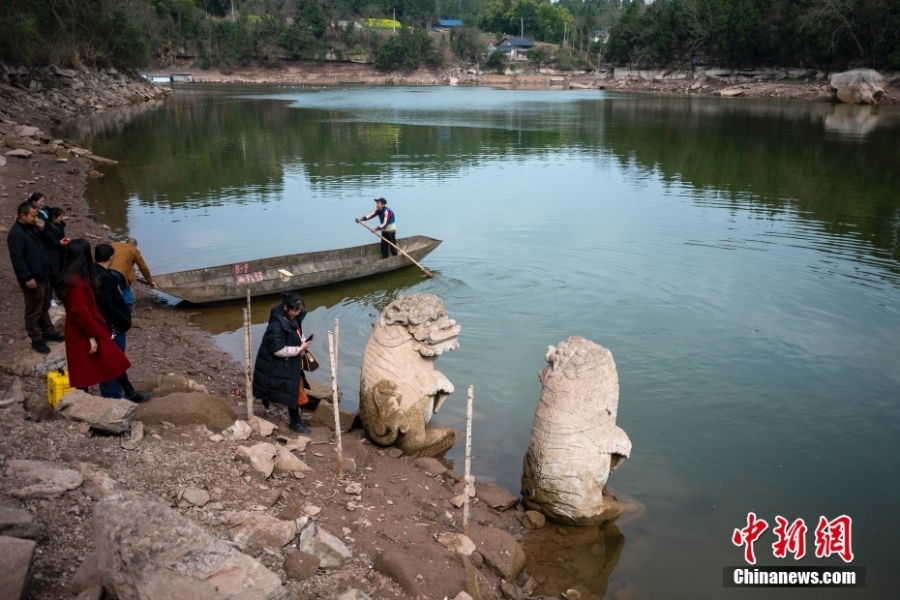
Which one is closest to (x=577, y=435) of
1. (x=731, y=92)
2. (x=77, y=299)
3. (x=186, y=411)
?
(x=186, y=411)

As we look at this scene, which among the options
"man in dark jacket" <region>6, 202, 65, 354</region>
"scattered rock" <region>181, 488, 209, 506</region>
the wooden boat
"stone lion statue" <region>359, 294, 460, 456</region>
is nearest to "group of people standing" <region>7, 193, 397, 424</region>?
"man in dark jacket" <region>6, 202, 65, 354</region>

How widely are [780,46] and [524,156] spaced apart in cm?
5644

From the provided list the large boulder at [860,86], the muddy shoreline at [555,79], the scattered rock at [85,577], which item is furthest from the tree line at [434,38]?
the scattered rock at [85,577]

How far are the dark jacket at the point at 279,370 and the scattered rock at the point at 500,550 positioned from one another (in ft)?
9.17

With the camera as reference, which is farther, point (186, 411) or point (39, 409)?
point (186, 411)

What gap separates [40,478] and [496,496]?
15.8ft

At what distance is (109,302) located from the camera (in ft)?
27.2

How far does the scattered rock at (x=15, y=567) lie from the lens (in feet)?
13.8

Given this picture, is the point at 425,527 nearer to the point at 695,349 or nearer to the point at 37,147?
the point at 695,349

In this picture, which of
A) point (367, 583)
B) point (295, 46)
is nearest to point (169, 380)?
point (367, 583)

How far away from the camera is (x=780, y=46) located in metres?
76.8

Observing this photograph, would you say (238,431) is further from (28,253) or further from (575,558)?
(28,253)

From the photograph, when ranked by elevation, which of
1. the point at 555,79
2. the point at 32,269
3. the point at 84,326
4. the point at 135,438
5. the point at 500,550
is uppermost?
the point at 555,79

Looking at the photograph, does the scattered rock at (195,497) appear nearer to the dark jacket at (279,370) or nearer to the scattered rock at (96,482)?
the scattered rock at (96,482)
